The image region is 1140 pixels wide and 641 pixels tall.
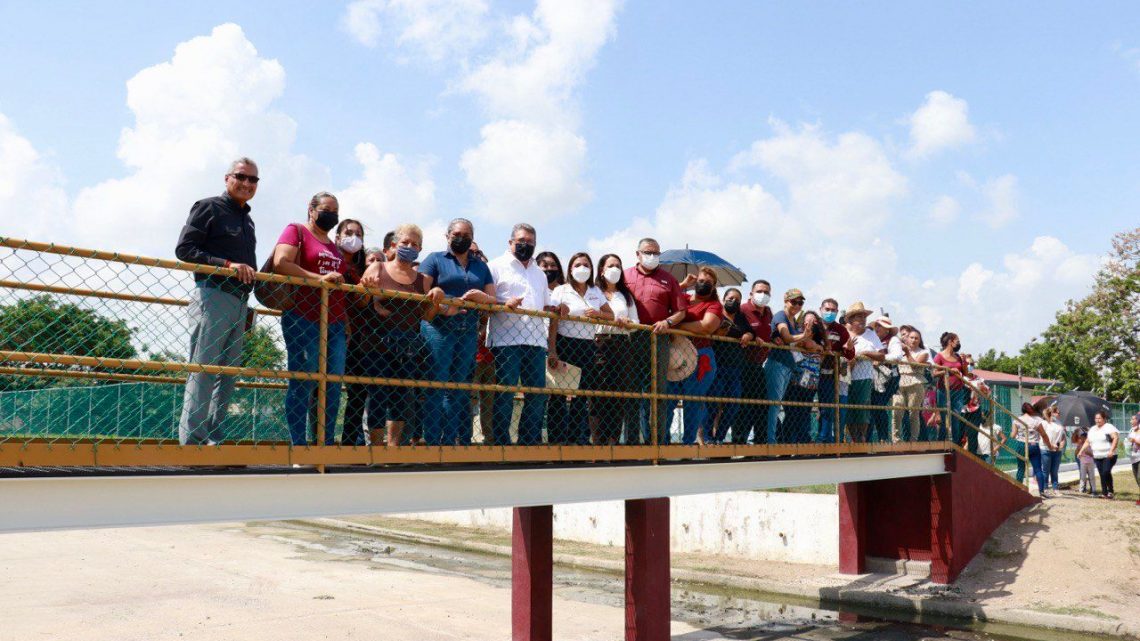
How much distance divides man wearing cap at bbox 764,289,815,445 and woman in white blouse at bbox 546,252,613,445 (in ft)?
8.76

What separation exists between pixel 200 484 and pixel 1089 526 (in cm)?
1451

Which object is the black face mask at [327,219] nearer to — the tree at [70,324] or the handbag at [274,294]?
the handbag at [274,294]

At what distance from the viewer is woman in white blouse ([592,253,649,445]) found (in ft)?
25.4

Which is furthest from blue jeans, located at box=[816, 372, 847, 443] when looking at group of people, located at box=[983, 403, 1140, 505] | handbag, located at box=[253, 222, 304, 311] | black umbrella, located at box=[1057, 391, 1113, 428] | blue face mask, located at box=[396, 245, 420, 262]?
black umbrella, located at box=[1057, 391, 1113, 428]

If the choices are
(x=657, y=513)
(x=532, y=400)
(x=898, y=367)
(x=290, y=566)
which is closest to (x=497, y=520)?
(x=290, y=566)

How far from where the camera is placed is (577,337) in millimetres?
7371

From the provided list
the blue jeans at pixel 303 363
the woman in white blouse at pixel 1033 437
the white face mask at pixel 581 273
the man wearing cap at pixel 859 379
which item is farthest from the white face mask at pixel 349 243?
the woman in white blouse at pixel 1033 437

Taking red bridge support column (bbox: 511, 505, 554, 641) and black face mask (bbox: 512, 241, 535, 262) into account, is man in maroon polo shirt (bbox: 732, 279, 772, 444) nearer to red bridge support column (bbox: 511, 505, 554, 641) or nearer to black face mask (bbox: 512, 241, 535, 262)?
red bridge support column (bbox: 511, 505, 554, 641)

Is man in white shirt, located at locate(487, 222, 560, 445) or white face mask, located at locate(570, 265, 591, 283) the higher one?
white face mask, located at locate(570, 265, 591, 283)

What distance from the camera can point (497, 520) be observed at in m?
23.3

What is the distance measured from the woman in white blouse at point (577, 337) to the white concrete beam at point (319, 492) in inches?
12.1

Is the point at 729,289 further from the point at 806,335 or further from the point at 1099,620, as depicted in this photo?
the point at 1099,620

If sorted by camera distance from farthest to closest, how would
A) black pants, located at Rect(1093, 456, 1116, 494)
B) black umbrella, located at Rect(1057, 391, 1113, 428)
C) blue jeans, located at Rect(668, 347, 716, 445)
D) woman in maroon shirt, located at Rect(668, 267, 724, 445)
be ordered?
black umbrella, located at Rect(1057, 391, 1113, 428) < black pants, located at Rect(1093, 456, 1116, 494) < blue jeans, located at Rect(668, 347, 716, 445) < woman in maroon shirt, located at Rect(668, 267, 724, 445)

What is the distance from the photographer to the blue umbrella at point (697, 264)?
12.6 meters
